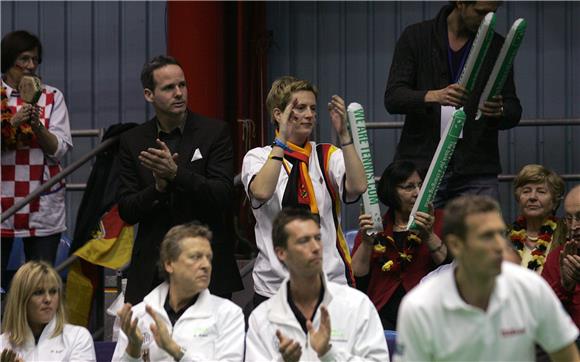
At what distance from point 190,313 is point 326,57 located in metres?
4.46

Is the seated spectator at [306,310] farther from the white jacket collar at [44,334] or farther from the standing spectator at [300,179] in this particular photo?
the white jacket collar at [44,334]

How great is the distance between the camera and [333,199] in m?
7.31

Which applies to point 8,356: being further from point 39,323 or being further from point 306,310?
point 306,310

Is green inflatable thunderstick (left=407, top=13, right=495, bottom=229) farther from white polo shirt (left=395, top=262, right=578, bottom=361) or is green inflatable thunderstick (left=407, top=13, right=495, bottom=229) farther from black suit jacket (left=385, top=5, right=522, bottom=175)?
white polo shirt (left=395, top=262, right=578, bottom=361)

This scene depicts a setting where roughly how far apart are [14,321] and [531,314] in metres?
3.25

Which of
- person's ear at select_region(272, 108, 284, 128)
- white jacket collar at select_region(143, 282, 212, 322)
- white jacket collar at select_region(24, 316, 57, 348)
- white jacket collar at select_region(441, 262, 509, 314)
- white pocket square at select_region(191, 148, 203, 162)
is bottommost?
white jacket collar at select_region(24, 316, 57, 348)

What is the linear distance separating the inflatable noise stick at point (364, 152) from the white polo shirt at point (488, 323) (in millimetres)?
2124

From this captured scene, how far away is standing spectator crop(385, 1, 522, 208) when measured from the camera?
756 centimetres

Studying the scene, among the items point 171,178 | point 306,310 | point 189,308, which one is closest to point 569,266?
point 306,310

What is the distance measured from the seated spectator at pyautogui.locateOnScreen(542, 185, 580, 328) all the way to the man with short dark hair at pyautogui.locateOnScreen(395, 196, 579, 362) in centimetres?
193

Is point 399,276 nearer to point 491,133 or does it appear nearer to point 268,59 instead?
A: point 491,133

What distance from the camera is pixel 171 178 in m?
7.26

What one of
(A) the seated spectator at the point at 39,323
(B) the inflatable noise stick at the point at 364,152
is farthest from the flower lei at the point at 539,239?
(A) the seated spectator at the point at 39,323

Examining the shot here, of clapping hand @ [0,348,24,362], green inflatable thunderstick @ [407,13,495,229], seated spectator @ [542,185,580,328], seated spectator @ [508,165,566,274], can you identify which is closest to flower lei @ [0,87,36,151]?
clapping hand @ [0,348,24,362]
